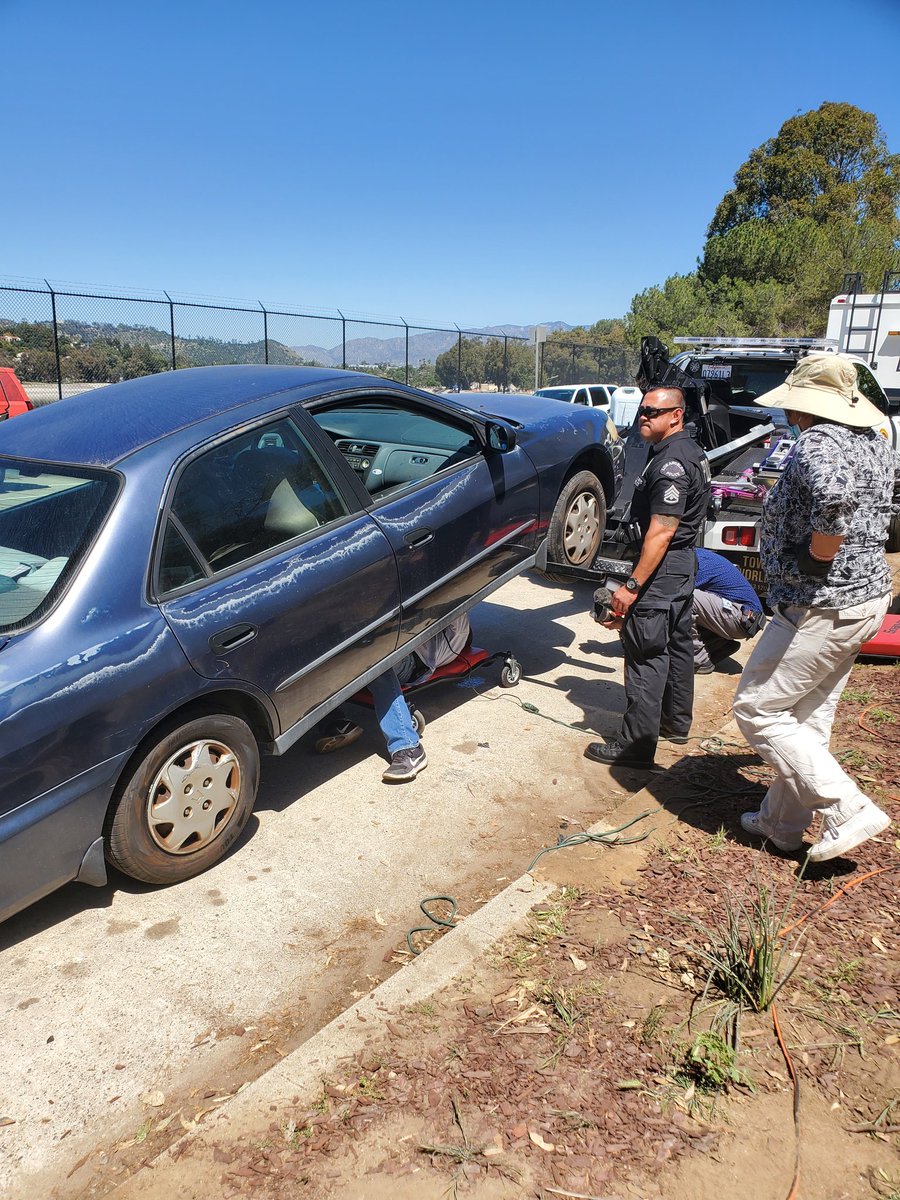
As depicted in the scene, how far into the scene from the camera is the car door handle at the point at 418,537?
4055 mm

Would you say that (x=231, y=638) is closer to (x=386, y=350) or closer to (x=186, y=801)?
(x=186, y=801)

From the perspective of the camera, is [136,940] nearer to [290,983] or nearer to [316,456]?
[290,983]

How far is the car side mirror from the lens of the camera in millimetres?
4559

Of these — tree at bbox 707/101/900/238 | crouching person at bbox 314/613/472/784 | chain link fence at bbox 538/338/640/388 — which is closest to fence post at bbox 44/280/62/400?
crouching person at bbox 314/613/472/784

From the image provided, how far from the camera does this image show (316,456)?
382cm

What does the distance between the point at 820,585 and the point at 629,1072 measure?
177cm

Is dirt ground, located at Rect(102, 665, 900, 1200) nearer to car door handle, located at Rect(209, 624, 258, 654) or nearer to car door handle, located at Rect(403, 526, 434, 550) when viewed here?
car door handle, located at Rect(209, 624, 258, 654)

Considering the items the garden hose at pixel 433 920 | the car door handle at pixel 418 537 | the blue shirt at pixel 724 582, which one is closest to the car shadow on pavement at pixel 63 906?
the garden hose at pixel 433 920

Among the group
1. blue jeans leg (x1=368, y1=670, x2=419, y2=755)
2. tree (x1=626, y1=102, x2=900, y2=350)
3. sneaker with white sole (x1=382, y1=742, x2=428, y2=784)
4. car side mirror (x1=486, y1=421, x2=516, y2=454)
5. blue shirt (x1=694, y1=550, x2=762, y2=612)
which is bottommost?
sneaker with white sole (x1=382, y1=742, x2=428, y2=784)

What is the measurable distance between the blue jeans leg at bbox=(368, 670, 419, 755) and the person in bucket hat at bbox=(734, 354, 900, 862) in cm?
167

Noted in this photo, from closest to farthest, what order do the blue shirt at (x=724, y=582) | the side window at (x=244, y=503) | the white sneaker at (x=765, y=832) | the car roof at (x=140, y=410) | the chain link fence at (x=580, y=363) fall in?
the side window at (x=244, y=503)
the car roof at (x=140, y=410)
the white sneaker at (x=765, y=832)
the blue shirt at (x=724, y=582)
the chain link fence at (x=580, y=363)

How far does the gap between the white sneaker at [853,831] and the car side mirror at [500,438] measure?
244 centimetres

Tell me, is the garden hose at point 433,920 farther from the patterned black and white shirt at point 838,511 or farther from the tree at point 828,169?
the tree at point 828,169

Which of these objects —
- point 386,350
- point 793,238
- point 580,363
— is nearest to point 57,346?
point 386,350
